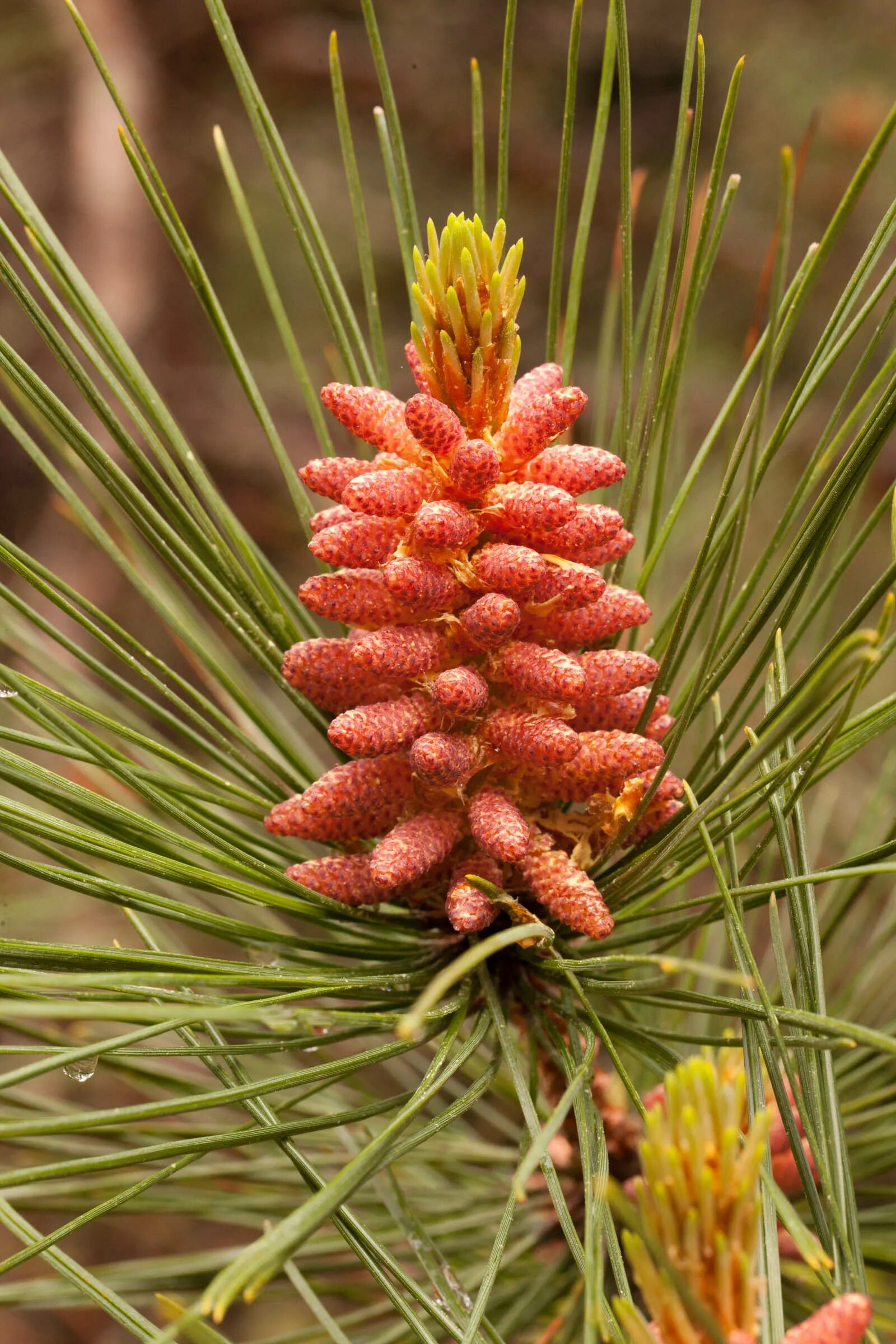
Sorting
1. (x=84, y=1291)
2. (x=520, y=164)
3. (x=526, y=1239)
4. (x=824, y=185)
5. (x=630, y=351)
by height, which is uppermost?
(x=520, y=164)

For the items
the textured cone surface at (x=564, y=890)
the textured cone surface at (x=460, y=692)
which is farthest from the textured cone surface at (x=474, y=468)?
the textured cone surface at (x=564, y=890)

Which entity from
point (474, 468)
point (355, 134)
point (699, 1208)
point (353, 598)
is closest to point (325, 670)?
point (353, 598)

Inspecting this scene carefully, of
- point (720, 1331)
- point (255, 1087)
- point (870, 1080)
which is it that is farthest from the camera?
point (870, 1080)

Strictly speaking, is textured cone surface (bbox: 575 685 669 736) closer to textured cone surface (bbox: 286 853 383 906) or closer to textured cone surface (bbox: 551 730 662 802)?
textured cone surface (bbox: 551 730 662 802)

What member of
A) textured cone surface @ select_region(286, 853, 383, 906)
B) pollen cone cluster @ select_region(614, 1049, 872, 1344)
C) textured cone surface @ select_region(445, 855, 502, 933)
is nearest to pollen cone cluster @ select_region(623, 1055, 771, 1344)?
pollen cone cluster @ select_region(614, 1049, 872, 1344)

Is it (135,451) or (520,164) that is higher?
(520,164)

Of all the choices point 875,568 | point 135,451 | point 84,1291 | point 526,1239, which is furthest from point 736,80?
point 875,568

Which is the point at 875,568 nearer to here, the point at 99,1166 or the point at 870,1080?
the point at 870,1080
